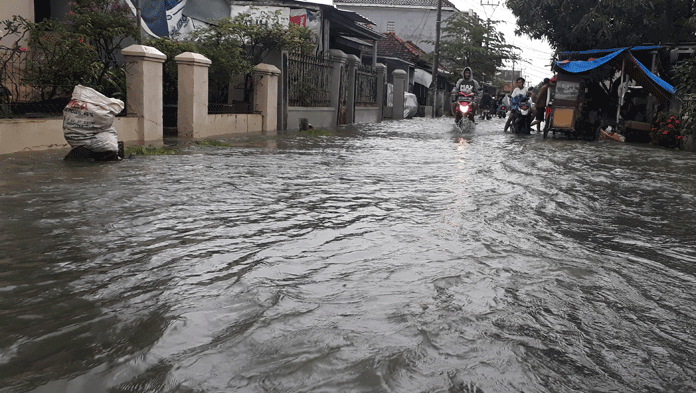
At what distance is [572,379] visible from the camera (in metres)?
2.44

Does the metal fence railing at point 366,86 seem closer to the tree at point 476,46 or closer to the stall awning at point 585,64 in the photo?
the stall awning at point 585,64

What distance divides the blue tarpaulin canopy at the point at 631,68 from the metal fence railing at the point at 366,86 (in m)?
8.90

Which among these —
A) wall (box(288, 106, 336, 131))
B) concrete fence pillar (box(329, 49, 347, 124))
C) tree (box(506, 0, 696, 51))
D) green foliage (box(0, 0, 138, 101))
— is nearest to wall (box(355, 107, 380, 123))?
concrete fence pillar (box(329, 49, 347, 124))

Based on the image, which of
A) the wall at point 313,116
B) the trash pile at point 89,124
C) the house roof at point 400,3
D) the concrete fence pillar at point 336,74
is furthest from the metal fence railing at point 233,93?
the house roof at point 400,3

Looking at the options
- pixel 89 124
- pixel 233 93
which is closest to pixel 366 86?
pixel 233 93

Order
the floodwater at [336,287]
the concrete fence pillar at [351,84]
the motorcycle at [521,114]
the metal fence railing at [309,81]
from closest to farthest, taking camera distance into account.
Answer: the floodwater at [336,287]
the metal fence railing at [309,81]
the motorcycle at [521,114]
the concrete fence pillar at [351,84]

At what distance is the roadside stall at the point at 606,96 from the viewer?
53.9 ft

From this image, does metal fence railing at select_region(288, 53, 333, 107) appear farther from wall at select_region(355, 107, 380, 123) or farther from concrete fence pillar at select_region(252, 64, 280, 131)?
wall at select_region(355, 107, 380, 123)

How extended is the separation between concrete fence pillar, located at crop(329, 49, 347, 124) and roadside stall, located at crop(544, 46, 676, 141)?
22.4 ft

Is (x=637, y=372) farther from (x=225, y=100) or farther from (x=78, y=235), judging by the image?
(x=225, y=100)

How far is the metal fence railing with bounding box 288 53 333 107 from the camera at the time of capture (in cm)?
1769

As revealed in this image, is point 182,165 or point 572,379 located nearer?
point 572,379

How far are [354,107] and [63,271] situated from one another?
800 inches

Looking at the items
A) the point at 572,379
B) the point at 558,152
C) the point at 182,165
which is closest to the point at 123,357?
the point at 572,379
